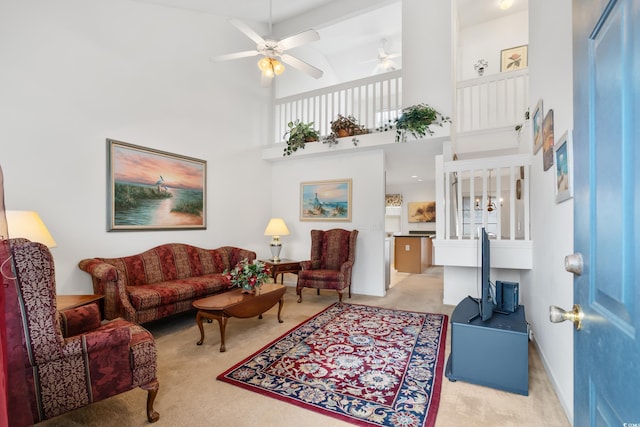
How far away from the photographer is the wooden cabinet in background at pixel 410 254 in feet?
23.4

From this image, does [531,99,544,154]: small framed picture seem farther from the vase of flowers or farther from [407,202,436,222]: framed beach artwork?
[407,202,436,222]: framed beach artwork

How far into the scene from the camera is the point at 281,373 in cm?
227

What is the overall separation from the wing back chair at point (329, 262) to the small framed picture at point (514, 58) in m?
4.84

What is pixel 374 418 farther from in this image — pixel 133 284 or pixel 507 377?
pixel 133 284

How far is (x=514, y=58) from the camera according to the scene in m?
5.87

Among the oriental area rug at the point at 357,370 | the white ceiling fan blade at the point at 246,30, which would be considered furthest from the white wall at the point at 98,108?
the oriental area rug at the point at 357,370

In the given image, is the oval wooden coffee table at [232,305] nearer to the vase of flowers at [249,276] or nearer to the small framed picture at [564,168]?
the vase of flowers at [249,276]

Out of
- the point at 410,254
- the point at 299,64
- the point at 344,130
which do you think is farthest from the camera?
the point at 410,254

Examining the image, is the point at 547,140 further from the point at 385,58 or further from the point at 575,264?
the point at 385,58

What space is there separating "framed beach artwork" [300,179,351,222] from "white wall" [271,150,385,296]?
3.2 inches

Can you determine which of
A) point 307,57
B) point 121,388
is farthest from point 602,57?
point 307,57

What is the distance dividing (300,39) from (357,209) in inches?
110

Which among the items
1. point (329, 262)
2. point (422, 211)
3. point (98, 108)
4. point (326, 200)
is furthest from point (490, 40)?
point (98, 108)

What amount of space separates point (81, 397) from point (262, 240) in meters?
3.94
